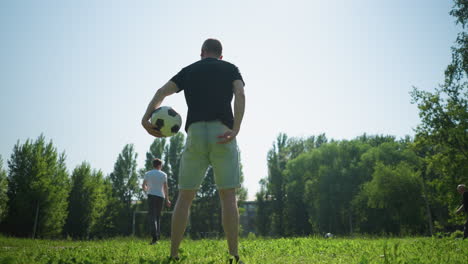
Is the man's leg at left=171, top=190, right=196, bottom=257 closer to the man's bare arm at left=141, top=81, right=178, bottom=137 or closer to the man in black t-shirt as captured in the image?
the man in black t-shirt

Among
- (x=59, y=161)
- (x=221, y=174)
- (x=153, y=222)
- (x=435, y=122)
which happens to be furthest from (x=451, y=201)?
(x=59, y=161)

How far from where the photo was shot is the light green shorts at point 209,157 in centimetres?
356

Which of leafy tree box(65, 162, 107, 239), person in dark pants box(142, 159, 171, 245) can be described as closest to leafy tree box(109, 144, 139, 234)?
leafy tree box(65, 162, 107, 239)

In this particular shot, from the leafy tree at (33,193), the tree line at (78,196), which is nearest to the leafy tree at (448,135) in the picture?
the tree line at (78,196)

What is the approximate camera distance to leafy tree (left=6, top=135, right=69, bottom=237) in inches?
1145

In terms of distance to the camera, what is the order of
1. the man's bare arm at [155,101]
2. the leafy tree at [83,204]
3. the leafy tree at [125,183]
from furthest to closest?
the leafy tree at [125,183] < the leafy tree at [83,204] < the man's bare arm at [155,101]

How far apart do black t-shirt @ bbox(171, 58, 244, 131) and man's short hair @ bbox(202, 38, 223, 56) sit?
0.49ft

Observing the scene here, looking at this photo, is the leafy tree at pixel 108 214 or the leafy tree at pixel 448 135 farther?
the leafy tree at pixel 108 214

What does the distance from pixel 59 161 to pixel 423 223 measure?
40393mm

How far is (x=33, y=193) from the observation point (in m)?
29.8

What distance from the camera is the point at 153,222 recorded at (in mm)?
8406

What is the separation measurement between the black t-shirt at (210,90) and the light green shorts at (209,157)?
11cm

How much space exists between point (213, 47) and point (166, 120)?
1045mm

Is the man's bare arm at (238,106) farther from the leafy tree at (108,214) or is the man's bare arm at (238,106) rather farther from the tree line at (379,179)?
the leafy tree at (108,214)
